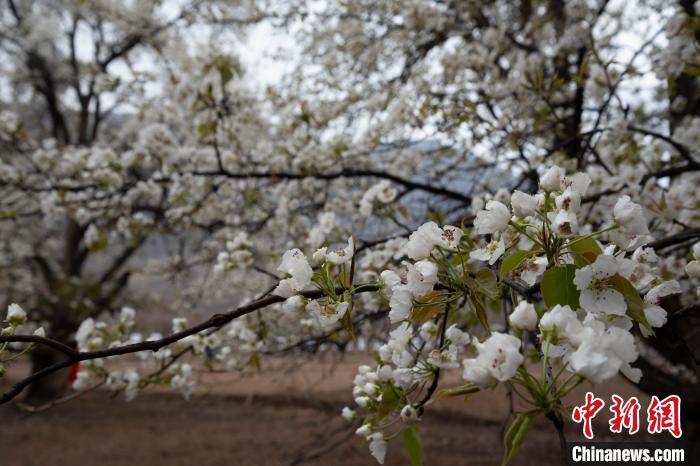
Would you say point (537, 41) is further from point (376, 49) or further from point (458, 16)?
point (376, 49)

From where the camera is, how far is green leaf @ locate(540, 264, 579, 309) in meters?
0.70

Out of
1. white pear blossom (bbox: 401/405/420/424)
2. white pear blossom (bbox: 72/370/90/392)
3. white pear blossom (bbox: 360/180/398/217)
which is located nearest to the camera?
white pear blossom (bbox: 401/405/420/424)

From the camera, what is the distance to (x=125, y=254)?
914 centimetres

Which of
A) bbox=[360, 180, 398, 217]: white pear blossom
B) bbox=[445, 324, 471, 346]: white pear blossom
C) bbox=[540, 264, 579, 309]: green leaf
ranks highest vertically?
bbox=[360, 180, 398, 217]: white pear blossom

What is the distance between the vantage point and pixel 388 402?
94 cm

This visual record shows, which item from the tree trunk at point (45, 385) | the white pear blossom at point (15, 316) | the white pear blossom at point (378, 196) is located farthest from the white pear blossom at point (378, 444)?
the tree trunk at point (45, 385)

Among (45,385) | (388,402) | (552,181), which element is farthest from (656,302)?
(45,385)

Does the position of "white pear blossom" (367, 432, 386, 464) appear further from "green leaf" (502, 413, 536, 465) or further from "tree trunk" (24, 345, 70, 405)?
"tree trunk" (24, 345, 70, 405)

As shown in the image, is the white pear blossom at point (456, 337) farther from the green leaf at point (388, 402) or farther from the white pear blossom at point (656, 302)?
the white pear blossom at point (656, 302)

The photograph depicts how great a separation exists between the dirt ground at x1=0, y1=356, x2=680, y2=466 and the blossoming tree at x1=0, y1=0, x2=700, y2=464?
1785mm

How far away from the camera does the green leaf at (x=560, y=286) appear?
703 millimetres

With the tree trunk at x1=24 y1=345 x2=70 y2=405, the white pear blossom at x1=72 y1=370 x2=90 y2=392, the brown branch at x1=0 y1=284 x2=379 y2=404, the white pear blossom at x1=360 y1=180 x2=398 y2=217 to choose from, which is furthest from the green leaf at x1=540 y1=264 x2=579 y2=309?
the tree trunk at x1=24 y1=345 x2=70 y2=405

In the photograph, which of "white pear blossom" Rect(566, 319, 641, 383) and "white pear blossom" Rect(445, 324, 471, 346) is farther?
"white pear blossom" Rect(445, 324, 471, 346)

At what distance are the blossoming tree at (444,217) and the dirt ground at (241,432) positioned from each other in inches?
70.3
